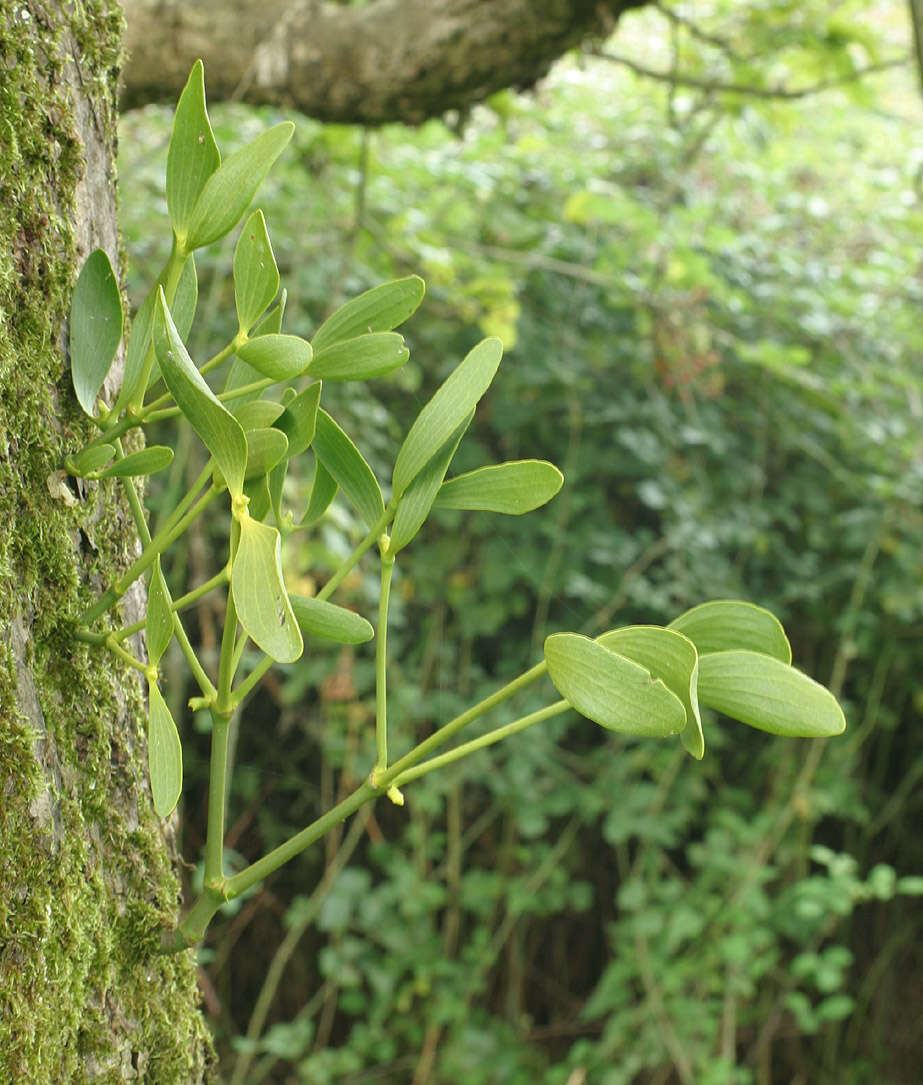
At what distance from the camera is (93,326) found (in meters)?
0.29

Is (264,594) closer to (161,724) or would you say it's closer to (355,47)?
(161,724)

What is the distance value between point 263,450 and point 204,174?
0.25ft

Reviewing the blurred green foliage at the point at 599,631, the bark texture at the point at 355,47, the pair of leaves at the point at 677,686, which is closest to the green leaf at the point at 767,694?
the pair of leaves at the point at 677,686

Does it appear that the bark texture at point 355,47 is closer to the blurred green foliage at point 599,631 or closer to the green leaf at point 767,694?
the blurred green foliage at point 599,631

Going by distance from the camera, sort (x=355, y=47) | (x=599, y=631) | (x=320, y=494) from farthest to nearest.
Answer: (x=599, y=631) < (x=355, y=47) < (x=320, y=494)

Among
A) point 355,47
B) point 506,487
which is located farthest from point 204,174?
point 355,47

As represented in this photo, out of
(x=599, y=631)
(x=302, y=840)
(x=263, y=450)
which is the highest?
(x=263, y=450)

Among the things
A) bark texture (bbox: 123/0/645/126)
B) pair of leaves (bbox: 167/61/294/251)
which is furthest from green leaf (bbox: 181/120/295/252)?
bark texture (bbox: 123/0/645/126)

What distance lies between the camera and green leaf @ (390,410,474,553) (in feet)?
0.91

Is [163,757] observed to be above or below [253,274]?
below

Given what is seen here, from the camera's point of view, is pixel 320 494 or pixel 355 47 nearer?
pixel 320 494

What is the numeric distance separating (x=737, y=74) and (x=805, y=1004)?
1464mm

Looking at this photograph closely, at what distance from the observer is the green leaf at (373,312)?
0.94 ft

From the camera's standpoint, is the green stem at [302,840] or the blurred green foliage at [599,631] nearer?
the green stem at [302,840]
